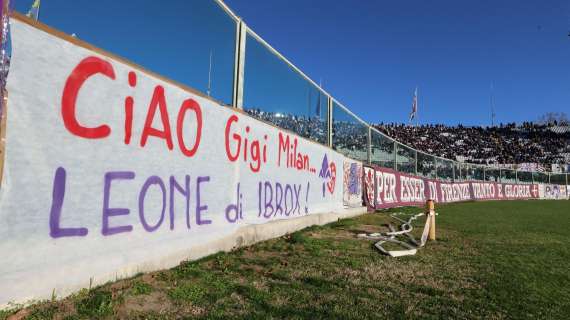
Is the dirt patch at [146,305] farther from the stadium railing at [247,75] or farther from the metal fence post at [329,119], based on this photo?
the metal fence post at [329,119]

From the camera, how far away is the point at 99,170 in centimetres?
322

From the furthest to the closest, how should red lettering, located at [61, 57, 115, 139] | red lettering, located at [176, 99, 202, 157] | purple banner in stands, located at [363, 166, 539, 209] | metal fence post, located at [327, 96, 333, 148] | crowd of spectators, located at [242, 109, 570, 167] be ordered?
crowd of spectators, located at [242, 109, 570, 167]
purple banner in stands, located at [363, 166, 539, 209]
metal fence post, located at [327, 96, 333, 148]
red lettering, located at [176, 99, 202, 157]
red lettering, located at [61, 57, 115, 139]

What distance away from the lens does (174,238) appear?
4.08 m

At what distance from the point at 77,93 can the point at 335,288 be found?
8.99ft

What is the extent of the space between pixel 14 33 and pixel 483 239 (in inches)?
290

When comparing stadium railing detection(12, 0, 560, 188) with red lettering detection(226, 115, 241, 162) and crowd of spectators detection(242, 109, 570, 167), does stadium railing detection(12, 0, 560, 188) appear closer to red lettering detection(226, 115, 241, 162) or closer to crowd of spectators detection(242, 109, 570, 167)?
red lettering detection(226, 115, 241, 162)

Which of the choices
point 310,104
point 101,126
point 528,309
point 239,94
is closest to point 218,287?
point 101,126

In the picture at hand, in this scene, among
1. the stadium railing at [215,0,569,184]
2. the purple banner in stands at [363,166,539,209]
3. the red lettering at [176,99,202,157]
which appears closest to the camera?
the red lettering at [176,99,202,157]

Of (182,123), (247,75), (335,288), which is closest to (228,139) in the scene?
(182,123)

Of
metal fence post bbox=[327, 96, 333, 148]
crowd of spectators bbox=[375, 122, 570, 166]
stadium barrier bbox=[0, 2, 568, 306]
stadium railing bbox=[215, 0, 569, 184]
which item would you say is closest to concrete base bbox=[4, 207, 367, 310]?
stadium barrier bbox=[0, 2, 568, 306]

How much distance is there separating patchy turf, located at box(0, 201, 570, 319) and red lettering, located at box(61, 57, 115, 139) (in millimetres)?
1260

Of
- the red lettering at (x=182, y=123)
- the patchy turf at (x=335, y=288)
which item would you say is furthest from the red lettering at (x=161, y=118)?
the patchy turf at (x=335, y=288)

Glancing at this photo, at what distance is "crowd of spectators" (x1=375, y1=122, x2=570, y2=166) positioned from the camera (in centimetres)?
5672

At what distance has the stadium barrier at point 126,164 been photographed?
262cm
